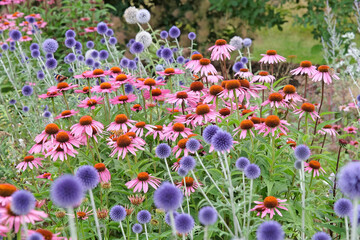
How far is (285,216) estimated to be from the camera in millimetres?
2066

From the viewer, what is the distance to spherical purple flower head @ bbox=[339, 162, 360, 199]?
112 centimetres

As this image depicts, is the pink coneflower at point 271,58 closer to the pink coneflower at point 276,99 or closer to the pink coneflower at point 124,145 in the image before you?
the pink coneflower at point 276,99

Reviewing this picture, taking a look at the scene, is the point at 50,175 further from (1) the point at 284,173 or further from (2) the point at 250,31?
(2) the point at 250,31

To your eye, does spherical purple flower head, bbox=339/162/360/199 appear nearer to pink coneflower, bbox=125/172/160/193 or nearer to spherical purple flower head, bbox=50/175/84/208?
spherical purple flower head, bbox=50/175/84/208

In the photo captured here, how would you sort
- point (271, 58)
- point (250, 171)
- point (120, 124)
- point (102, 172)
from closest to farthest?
point (250, 171) → point (102, 172) → point (120, 124) → point (271, 58)

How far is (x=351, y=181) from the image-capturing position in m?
1.13

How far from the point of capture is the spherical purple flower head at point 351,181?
1.12 m

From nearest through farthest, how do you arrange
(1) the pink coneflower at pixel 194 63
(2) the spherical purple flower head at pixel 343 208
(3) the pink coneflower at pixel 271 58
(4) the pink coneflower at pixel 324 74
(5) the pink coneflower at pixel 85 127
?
1. (2) the spherical purple flower head at pixel 343 208
2. (5) the pink coneflower at pixel 85 127
3. (4) the pink coneflower at pixel 324 74
4. (1) the pink coneflower at pixel 194 63
5. (3) the pink coneflower at pixel 271 58

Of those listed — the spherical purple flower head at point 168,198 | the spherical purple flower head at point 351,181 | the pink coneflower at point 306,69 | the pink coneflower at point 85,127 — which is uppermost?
the spherical purple flower head at point 351,181

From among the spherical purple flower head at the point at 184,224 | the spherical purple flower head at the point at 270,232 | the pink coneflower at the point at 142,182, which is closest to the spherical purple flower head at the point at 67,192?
the spherical purple flower head at the point at 184,224

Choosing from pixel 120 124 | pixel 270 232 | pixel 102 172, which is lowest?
pixel 102 172

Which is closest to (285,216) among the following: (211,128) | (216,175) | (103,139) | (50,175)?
(216,175)

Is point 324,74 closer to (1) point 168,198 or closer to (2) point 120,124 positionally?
(2) point 120,124

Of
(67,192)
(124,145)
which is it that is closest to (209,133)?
(124,145)
